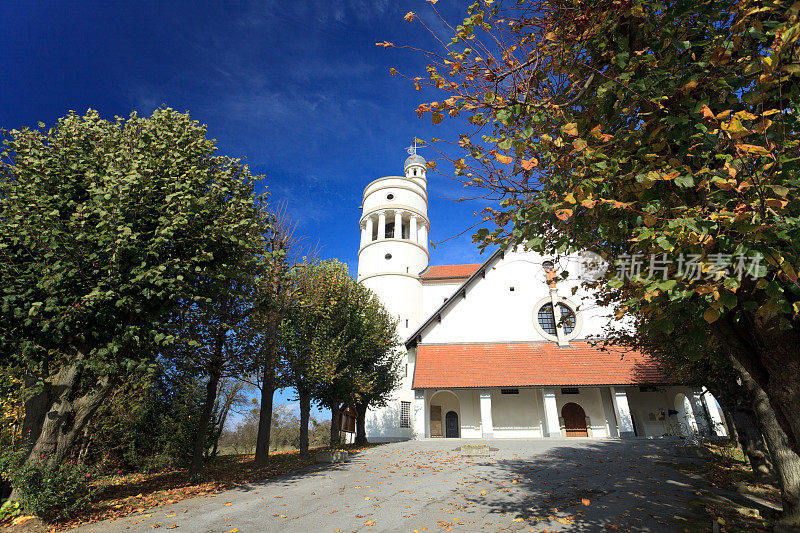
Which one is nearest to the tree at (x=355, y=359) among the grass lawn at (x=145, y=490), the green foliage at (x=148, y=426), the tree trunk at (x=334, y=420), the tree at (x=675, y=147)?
the tree trunk at (x=334, y=420)

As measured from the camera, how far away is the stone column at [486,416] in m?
24.1

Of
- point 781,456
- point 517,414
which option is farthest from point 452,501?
point 517,414

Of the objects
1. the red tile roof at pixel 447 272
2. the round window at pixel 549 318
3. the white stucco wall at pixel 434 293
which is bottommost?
the round window at pixel 549 318

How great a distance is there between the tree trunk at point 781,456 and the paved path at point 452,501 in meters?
1.52

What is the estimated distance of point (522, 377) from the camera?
24250 mm

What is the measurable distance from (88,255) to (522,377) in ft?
75.3

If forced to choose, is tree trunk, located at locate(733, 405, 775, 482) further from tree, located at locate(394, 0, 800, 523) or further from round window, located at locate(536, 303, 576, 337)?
round window, located at locate(536, 303, 576, 337)

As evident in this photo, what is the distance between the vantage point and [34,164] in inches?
314

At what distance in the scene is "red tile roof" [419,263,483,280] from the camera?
37.0 m

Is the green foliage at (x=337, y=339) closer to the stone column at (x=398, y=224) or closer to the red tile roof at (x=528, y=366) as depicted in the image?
the red tile roof at (x=528, y=366)

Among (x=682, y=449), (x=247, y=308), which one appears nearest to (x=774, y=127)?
(x=247, y=308)

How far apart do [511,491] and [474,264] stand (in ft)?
113

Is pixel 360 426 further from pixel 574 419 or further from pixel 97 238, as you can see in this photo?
pixel 97 238

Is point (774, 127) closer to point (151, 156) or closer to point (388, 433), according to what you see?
point (151, 156)
